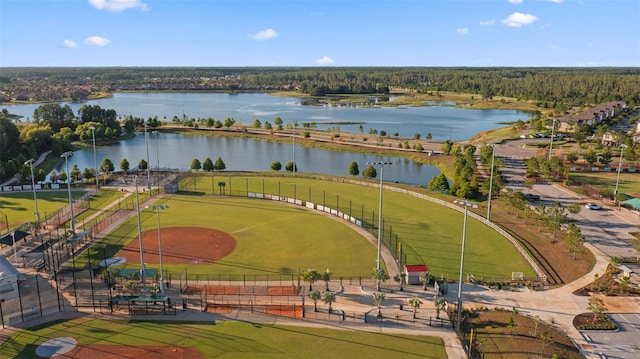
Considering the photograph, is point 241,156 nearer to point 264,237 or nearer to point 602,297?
point 264,237

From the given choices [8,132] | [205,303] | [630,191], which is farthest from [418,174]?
[8,132]

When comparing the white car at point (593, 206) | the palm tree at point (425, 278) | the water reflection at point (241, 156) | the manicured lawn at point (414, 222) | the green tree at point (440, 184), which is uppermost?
the green tree at point (440, 184)

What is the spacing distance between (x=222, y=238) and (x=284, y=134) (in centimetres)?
8739

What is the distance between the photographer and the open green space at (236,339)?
29.3m

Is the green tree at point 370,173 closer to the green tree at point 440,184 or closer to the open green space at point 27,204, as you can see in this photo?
the green tree at point 440,184

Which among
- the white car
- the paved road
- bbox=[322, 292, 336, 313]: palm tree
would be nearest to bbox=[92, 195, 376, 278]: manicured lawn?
bbox=[322, 292, 336, 313]: palm tree

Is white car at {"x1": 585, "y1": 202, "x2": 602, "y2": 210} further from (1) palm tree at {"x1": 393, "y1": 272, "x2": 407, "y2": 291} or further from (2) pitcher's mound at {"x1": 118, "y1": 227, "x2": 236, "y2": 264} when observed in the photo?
(2) pitcher's mound at {"x1": 118, "y1": 227, "x2": 236, "y2": 264}

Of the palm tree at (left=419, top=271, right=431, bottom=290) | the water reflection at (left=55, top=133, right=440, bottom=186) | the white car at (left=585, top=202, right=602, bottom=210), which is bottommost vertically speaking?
the water reflection at (left=55, top=133, right=440, bottom=186)

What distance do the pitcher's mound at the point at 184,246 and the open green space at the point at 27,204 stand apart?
56.2 ft

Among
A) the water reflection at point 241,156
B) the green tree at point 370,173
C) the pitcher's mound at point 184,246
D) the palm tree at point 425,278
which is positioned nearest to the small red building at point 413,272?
the palm tree at point 425,278

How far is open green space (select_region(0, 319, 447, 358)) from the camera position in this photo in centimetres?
2930

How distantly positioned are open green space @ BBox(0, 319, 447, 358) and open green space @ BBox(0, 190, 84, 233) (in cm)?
2787

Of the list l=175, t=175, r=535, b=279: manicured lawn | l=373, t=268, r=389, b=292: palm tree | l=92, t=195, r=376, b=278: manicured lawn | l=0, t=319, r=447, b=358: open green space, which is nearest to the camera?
l=0, t=319, r=447, b=358: open green space

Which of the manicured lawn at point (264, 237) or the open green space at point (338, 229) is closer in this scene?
the manicured lawn at point (264, 237)
